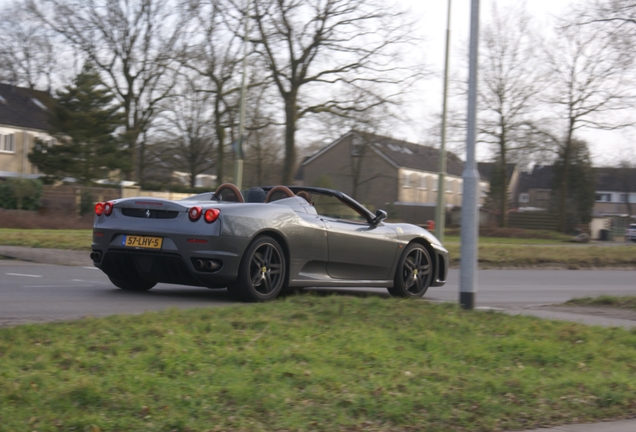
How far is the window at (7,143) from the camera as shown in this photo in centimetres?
5506

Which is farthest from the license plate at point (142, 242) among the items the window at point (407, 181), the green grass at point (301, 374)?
the window at point (407, 181)

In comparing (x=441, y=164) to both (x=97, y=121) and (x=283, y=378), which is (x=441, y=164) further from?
(x=97, y=121)

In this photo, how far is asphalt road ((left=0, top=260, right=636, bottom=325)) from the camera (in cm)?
791

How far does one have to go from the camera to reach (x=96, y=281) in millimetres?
11305

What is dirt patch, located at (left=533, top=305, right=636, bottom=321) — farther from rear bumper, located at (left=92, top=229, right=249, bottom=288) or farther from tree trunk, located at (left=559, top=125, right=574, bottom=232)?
tree trunk, located at (left=559, top=125, right=574, bottom=232)

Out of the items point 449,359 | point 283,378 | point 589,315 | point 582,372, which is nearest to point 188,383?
point 283,378

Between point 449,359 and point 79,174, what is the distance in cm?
3940

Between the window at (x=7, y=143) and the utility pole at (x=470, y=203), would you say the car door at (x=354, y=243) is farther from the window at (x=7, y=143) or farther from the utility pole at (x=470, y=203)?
the window at (x=7, y=143)

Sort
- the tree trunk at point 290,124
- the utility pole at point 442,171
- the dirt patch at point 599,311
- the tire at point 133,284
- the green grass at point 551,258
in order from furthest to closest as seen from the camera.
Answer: the tree trunk at point 290,124
the utility pole at point 442,171
the green grass at point 551,258
the dirt patch at point 599,311
the tire at point 133,284

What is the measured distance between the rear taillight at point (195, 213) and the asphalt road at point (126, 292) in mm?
894

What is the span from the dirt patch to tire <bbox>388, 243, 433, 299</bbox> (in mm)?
1539

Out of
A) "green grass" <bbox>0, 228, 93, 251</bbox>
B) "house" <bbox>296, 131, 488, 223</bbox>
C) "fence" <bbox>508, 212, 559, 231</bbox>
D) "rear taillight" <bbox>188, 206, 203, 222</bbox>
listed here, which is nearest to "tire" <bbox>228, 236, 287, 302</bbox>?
"rear taillight" <bbox>188, 206, 203, 222</bbox>

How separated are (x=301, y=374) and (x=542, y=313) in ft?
17.3

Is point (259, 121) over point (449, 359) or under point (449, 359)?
over
